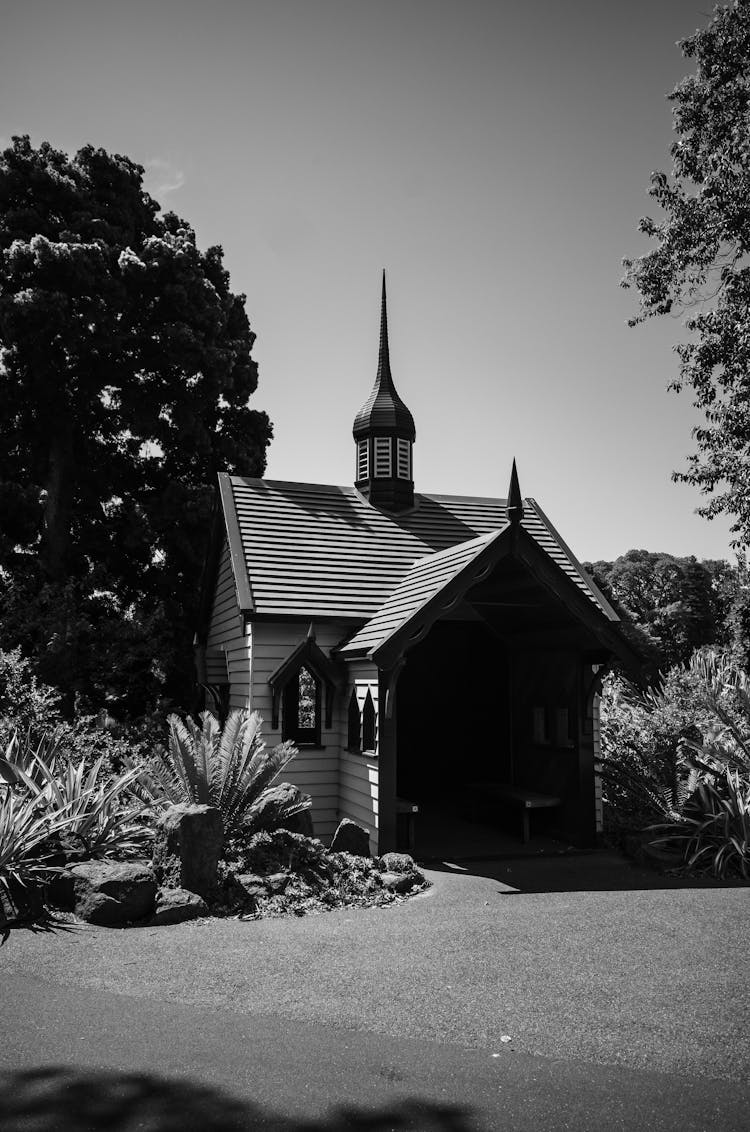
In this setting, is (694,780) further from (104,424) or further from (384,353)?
(104,424)

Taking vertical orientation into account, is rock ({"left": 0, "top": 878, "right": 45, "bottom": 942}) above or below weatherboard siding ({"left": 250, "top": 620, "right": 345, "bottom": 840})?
below

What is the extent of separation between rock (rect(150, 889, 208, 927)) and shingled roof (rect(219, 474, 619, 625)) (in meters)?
4.75

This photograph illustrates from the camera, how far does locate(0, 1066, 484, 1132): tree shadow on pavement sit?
12.3 ft

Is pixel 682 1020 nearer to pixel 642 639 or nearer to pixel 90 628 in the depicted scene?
pixel 90 628

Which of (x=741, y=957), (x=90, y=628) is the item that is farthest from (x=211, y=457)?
(x=741, y=957)

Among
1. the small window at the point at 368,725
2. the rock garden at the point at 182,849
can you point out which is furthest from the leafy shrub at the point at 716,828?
the small window at the point at 368,725

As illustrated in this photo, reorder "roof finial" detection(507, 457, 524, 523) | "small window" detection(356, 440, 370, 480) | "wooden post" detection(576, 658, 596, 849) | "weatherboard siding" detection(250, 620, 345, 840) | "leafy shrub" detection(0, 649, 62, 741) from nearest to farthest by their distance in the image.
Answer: "roof finial" detection(507, 457, 524, 523) → "wooden post" detection(576, 658, 596, 849) → "weatherboard siding" detection(250, 620, 345, 840) → "leafy shrub" detection(0, 649, 62, 741) → "small window" detection(356, 440, 370, 480)

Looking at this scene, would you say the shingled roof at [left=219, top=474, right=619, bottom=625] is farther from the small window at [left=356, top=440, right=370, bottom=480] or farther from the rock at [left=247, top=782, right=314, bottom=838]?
the rock at [left=247, top=782, right=314, bottom=838]

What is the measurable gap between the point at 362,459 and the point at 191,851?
10.3m

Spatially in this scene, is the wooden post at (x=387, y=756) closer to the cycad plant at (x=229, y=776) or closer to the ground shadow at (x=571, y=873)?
the ground shadow at (x=571, y=873)

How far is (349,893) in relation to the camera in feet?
27.1

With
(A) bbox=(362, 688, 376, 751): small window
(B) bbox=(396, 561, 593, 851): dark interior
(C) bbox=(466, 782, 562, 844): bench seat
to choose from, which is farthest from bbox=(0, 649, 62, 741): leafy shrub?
(C) bbox=(466, 782, 562, 844): bench seat

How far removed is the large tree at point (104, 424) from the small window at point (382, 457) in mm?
5392

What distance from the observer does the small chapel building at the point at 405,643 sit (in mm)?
10477
